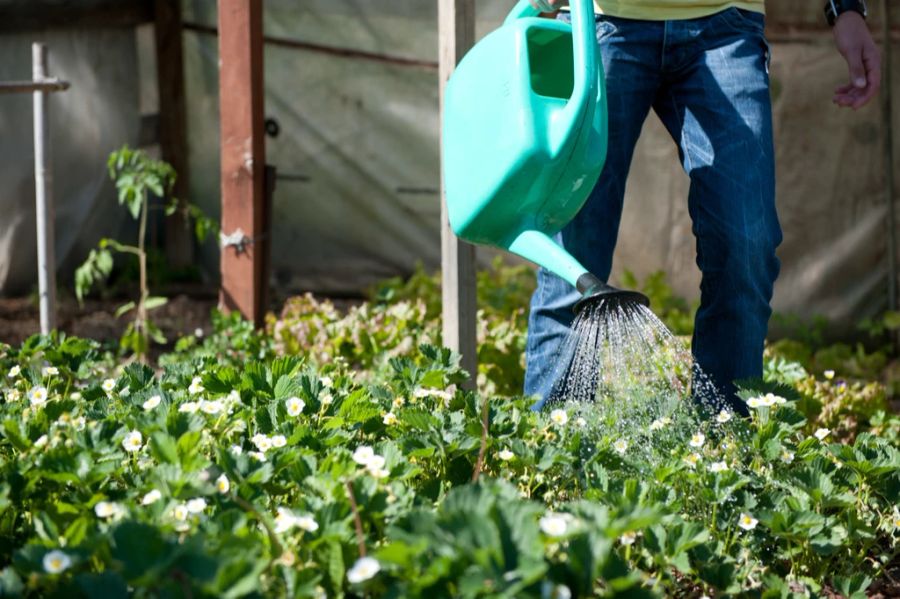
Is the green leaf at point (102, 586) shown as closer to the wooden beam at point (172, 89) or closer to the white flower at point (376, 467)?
the white flower at point (376, 467)

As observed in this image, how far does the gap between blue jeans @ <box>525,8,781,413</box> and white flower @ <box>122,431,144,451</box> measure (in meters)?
0.79

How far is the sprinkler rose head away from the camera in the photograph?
62.5 inches

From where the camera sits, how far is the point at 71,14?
4.67 metres

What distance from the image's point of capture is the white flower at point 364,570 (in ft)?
3.78

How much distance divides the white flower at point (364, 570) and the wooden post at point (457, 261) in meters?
1.33

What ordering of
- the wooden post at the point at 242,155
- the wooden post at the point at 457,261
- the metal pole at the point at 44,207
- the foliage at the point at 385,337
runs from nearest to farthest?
the wooden post at the point at 457,261 < the metal pole at the point at 44,207 < the foliage at the point at 385,337 < the wooden post at the point at 242,155

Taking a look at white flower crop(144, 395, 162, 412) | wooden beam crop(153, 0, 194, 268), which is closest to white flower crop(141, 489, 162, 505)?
white flower crop(144, 395, 162, 412)

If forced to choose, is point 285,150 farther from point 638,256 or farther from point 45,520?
point 45,520

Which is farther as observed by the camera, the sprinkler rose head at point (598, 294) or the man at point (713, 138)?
the man at point (713, 138)

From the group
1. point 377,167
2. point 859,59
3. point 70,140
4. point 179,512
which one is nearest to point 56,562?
point 179,512

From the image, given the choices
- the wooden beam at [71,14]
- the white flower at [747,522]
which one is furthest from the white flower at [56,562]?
the wooden beam at [71,14]

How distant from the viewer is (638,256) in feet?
15.1

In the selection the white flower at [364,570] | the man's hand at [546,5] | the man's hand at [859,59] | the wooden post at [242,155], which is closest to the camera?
the white flower at [364,570]

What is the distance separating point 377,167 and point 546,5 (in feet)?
10.3
